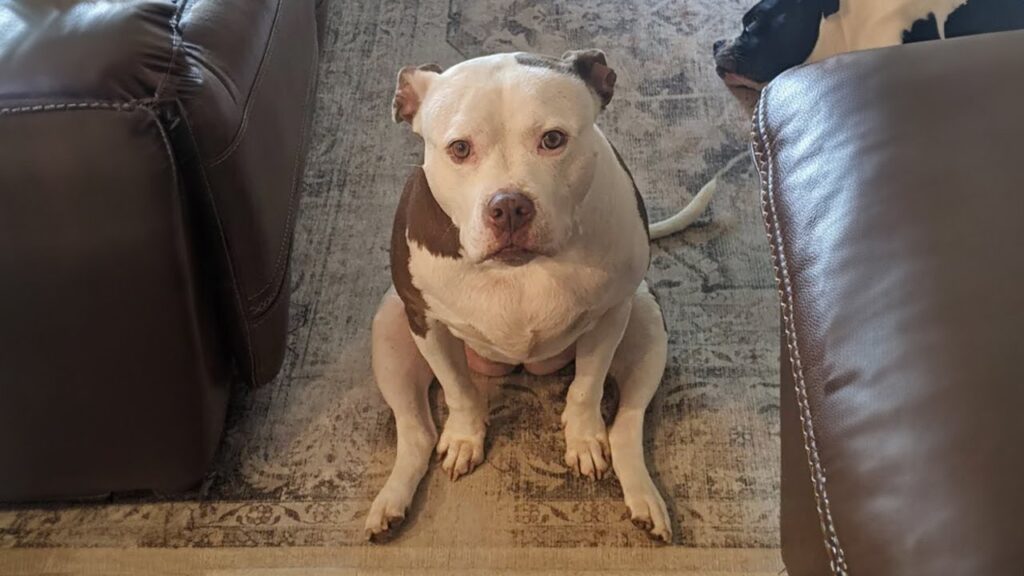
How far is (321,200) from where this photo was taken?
6.79 feet

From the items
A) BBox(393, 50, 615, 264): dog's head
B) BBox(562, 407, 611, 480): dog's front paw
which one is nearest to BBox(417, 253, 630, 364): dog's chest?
BBox(393, 50, 615, 264): dog's head

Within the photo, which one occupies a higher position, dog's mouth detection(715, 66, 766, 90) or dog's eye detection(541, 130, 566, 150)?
dog's eye detection(541, 130, 566, 150)

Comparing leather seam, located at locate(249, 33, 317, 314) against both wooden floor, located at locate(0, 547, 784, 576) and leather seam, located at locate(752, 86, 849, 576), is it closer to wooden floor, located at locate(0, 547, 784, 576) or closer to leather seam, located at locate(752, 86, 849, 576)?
wooden floor, located at locate(0, 547, 784, 576)

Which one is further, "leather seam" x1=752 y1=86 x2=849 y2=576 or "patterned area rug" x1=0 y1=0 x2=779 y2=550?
"patterned area rug" x1=0 y1=0 x2=779 y2=550

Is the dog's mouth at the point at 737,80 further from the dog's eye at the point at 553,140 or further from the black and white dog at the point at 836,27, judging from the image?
the dog's eye at the point at 553,140

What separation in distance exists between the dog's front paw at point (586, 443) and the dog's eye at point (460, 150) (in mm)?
549

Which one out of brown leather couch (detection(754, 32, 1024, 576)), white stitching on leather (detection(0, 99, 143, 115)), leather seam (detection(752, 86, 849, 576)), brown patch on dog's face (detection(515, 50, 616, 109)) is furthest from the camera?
brown patch on dog's face (detection(515, 50, 616, 109))

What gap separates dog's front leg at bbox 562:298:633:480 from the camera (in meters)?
1.53

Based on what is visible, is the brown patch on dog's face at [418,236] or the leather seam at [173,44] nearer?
the leather seam at [173,44]

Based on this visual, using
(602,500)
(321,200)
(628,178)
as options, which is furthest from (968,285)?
(321,200)

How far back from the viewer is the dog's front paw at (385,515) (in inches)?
61.4

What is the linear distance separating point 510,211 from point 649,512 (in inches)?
23.7

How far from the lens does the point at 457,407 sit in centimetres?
162

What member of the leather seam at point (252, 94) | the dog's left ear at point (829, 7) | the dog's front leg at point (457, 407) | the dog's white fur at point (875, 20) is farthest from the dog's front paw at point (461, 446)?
Answer: the dog's left ear at point (829, 7)
